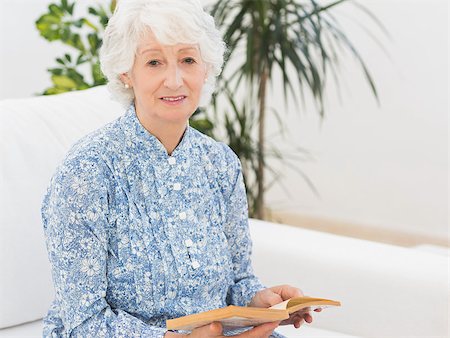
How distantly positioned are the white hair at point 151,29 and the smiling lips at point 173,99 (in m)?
0.10

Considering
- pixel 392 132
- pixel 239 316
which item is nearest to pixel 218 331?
pixel 239 316

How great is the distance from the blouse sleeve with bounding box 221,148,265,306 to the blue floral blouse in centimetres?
1

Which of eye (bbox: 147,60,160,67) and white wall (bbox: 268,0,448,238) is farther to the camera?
white wall (bbox: 268,0,448,238)

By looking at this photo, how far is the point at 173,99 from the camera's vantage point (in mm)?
1823

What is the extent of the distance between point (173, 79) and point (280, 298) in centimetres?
55

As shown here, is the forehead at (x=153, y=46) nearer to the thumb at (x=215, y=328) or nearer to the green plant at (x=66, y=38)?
the thumb at (x=215, y=328)

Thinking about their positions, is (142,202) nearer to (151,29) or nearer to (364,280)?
(151,29)

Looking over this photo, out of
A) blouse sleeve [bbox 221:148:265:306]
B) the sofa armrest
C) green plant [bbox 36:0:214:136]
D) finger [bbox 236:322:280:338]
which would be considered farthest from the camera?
green plant [bbox 36:0:214:136]

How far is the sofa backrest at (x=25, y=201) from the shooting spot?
2100 millimetres

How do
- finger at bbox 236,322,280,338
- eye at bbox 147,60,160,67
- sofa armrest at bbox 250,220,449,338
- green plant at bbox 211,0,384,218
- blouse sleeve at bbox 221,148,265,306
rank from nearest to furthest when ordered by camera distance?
finger at bbox 236,322,280,338 < eye at bbox 147,60,160,67 < blouse sleeve at bbox 221,148,265,306 < sofa armrest at bbox 250,220,449,338 < green plant at bbox 211,0,384,218

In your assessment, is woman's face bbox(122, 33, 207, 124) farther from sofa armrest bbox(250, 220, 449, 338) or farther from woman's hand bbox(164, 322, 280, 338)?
sofa armrest bbox(250, 220, 449, 338)

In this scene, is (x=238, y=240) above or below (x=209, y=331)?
above

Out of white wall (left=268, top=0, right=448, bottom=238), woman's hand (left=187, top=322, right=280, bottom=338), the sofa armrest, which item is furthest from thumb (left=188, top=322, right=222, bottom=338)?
white wall (left=268, top=0, right=448, bottom=238)

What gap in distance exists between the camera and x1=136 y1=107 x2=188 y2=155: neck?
1.89 meters
